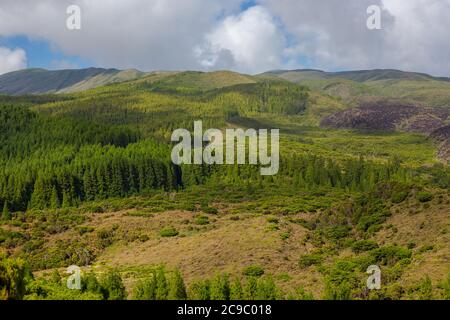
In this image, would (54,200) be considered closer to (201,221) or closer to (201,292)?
(201,221)

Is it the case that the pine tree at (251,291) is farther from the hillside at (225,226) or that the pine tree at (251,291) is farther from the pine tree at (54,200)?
the pine tree at (54,200)

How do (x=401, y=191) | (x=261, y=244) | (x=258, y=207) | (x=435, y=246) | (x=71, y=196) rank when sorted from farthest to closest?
1. (x=71, y=196)
2. (x=258, y=207)
3. (x=401, y=191)
4. (x=261, y=244)
5. (x=435, y=246)

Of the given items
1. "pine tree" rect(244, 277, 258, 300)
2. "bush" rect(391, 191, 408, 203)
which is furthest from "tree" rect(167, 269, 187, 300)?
"bush" rect(391, 191, 408, 203)

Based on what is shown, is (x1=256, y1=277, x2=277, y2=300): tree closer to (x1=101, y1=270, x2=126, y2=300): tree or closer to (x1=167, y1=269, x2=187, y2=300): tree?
(x1=167, y1=269, x2=187, y2=300): tree

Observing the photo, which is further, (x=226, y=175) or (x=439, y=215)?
(x=226, y=175)

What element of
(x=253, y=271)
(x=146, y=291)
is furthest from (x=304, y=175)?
(x=146, y=291)

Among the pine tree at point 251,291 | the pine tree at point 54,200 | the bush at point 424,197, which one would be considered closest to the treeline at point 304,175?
the pine tree at point 54,200
